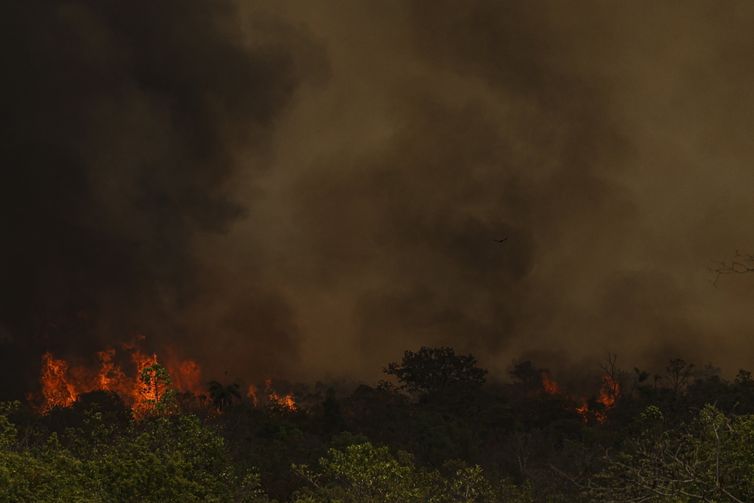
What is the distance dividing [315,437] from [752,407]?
4119 centimetres

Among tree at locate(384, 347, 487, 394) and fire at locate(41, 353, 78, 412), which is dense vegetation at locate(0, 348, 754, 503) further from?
fire at locate(41, 353, 78, 412)

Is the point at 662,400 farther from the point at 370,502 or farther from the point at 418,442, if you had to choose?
the point at 370,502

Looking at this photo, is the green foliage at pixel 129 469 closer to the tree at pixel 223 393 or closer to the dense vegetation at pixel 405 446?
the dense vegetation at pixel 405 446

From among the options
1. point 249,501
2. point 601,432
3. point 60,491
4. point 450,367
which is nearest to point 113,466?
point 60,491

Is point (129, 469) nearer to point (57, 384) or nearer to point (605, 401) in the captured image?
point (605, 401)

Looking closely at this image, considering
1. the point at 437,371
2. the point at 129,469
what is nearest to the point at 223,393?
the point at 437,371

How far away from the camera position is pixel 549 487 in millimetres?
57594

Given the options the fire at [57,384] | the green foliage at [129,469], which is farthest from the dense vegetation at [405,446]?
the fire at [57,384]

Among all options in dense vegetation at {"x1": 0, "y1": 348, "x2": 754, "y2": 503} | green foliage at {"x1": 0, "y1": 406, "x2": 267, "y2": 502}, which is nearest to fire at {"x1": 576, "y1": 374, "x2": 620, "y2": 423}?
dense vegetation at {"x1": 0, "y1": 348, "x2": 754, "y2": 503}

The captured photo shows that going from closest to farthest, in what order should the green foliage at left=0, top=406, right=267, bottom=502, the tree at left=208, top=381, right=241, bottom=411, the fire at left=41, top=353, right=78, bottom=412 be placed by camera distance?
the green foliage at left=0, top=406, right=267, bottom=502
the tree at left=208, top=381, right=241, bottom=411
the fire at left=41, top=353, right=78, bottom=412

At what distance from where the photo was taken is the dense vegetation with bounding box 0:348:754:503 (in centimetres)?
2549

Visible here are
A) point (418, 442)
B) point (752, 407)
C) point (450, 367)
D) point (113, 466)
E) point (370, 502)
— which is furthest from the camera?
point (450, 367)

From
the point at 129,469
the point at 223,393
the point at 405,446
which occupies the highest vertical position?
the point at 223,393

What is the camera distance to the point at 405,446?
3093 inches
